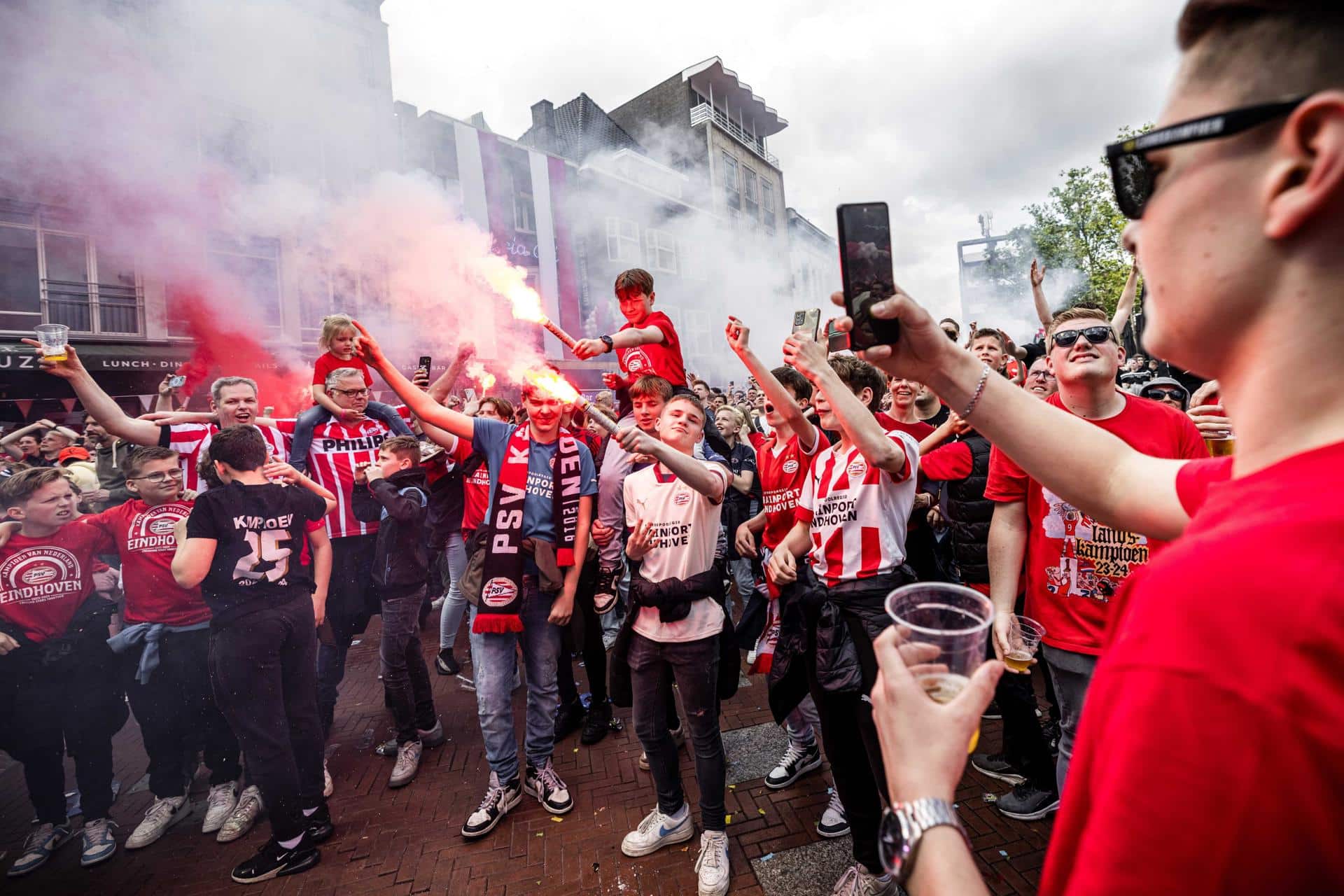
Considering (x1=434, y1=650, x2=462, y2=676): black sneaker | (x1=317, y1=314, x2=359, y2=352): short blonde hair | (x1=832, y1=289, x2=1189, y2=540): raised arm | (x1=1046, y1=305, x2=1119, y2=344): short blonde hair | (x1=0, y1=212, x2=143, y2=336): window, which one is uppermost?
(x1=0, y1=212, x2=143, y2=336): window

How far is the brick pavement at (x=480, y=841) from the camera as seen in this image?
3.24 m

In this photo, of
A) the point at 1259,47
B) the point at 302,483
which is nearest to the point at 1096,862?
the point at 1259,47

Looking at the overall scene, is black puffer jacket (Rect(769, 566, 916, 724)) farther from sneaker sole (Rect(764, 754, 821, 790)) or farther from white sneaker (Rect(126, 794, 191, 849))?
white sneaker (Rect(126, 794, 191, 849))

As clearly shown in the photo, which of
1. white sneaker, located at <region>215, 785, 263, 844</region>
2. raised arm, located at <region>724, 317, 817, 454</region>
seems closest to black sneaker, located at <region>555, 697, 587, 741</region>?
white sneaker, located at <region>215, 785, 263, 844</region>

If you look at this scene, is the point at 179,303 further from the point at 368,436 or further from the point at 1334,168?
the point at 1334,168

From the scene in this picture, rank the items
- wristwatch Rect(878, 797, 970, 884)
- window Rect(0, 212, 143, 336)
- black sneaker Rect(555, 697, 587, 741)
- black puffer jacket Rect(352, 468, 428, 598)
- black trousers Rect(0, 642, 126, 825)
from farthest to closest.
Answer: window Rect(0, 212, 143, 336), black sneaker Rect(555, 697, 587, 741), black puffer jacket Rect(352, 468, 428, 598), black trousers Rect(0, 642, 126, 825), wristwatch Rect(878, 797, 970, 884)

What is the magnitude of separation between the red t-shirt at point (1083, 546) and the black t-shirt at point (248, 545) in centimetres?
402

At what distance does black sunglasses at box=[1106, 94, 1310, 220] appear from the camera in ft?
2.41

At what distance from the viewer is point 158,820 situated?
12.8 feet

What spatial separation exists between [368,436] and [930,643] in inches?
204

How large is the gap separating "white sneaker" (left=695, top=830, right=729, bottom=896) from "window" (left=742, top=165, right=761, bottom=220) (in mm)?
38450

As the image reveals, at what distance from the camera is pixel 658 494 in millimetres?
3426

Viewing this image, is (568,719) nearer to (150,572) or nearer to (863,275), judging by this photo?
(150,572)

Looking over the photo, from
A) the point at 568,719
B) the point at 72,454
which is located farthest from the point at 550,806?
the point at 72,454
